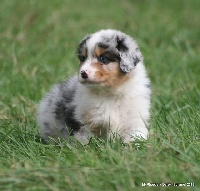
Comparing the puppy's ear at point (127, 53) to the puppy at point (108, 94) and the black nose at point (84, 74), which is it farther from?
the black nose at point (84, 74)

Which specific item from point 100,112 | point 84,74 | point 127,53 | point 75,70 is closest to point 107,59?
point 127,53

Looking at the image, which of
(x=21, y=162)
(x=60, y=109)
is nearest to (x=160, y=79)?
(x=60, y=109)

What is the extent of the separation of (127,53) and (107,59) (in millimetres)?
187

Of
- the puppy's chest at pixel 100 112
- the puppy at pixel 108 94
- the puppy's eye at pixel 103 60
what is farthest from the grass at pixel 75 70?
the puppy's eye at pixel 103 60

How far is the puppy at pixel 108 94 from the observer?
595 centimetres

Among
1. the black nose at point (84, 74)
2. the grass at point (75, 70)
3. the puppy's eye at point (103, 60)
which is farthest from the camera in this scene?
the puppy's eye at point (103, 60)

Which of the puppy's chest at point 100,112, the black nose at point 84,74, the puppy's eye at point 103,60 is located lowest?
the puppy's chest at point 100,112

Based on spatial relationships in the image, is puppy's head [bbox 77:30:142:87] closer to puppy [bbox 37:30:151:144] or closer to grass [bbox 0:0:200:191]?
puppy [bbox 37:30:151:144]

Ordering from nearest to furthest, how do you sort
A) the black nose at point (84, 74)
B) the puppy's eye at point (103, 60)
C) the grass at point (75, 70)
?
1. the grass at point (75, 70)
2. the black nose at point (84, 74)
3. the puppy's eye at point (103, 60)

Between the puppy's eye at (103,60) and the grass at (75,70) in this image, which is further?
the puppy's eye at (103,60)

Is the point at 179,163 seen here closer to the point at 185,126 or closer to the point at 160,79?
the point at 185,126

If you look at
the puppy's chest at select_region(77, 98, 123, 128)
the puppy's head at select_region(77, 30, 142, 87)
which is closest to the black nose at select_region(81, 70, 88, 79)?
the puppy's head at select_region(77, 30, 142, 87)

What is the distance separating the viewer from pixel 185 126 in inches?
231

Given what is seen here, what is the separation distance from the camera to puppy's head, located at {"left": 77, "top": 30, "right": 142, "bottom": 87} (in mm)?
5879
